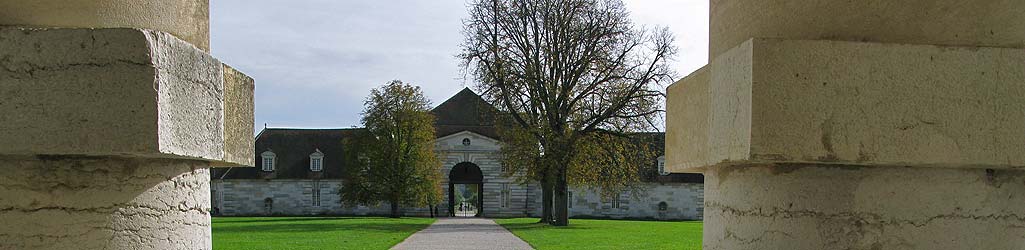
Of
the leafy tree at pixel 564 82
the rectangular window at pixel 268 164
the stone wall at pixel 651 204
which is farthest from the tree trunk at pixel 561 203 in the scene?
the rectangular window at pixel 268 164

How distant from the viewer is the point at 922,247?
6.69ft

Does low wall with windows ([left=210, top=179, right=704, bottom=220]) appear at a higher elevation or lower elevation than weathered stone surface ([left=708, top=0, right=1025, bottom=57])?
lower

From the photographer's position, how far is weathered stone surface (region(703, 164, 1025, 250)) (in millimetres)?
2041

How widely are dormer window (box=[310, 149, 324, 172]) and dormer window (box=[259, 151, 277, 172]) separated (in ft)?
8.30

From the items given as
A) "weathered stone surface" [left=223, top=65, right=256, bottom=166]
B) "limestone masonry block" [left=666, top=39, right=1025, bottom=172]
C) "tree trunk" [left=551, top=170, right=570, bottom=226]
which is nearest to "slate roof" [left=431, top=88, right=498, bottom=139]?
"tree trunk" [left=551, top=170, right=570, bottom=226]

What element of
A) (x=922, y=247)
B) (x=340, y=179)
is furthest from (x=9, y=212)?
(x=340, y=179)

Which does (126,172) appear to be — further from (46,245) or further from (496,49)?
(496,49)

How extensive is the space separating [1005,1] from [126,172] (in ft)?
7.19

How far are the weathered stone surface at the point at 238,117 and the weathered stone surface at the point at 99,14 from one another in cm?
20

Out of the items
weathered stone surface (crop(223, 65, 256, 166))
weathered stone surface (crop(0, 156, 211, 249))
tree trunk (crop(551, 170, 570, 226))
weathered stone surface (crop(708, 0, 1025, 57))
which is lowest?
tree trunk (crop(551, 170, 570, 226))

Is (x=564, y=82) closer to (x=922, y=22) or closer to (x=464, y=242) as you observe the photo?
(x=464, y=242)

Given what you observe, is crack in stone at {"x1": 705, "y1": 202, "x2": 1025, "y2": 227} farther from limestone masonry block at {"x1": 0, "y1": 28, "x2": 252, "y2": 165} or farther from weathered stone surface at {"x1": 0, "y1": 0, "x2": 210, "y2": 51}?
weathered stone surface at {"x1": 0, "y1": 0, "x2": 210, "y2": 51}

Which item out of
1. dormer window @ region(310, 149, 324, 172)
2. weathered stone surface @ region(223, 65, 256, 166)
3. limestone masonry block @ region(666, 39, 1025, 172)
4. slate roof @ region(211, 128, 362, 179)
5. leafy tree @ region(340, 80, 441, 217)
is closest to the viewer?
limestone masonry block @ region(666, 39, 1025, 172)

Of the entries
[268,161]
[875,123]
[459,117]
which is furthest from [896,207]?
[268,161]
